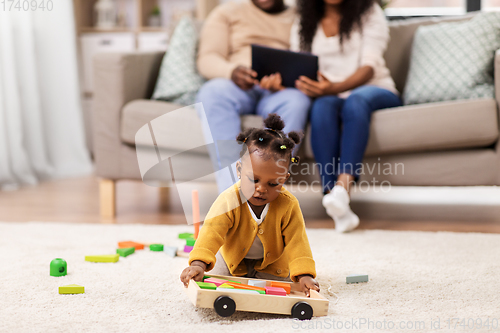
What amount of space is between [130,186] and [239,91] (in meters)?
1.11

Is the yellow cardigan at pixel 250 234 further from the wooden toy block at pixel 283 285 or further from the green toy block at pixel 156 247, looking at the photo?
the green toy block at pixel 156 247

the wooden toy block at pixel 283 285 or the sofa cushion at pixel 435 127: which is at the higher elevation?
the sofa cushion at pixel 435 127

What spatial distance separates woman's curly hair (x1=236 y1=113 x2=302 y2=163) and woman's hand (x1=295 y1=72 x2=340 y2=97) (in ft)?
2.37

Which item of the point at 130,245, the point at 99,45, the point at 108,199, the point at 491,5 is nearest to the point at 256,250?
the point at 130,245

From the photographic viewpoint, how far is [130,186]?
2422 mm

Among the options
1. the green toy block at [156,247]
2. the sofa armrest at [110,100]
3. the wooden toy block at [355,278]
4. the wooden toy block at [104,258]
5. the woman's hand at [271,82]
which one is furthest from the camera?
the sofa armrest at [110,100]

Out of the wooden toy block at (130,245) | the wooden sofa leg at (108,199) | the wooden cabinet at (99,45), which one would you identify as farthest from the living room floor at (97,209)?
the wooden cabinet at (99,45)

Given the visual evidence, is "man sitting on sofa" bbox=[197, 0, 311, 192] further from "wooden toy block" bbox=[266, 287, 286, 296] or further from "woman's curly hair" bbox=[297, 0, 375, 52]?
"wooden toy block" bbox=[266, 287, 286, 296]

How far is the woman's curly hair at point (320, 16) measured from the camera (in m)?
1.68

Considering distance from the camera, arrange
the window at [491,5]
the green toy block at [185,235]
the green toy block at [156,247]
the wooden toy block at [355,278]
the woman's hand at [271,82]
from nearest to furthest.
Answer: the wooden toy block at [355,278] < the green toy block at [156,247] < the green toy block at [185,235] < the woman's hand at [271,82] < the window at [491,5]

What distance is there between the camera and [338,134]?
1.48 metres

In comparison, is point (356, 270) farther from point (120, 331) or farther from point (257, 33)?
point (257, 33)

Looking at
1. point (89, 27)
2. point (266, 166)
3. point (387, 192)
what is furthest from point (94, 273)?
point (89, 27)

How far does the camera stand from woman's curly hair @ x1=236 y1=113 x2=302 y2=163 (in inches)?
30.8
